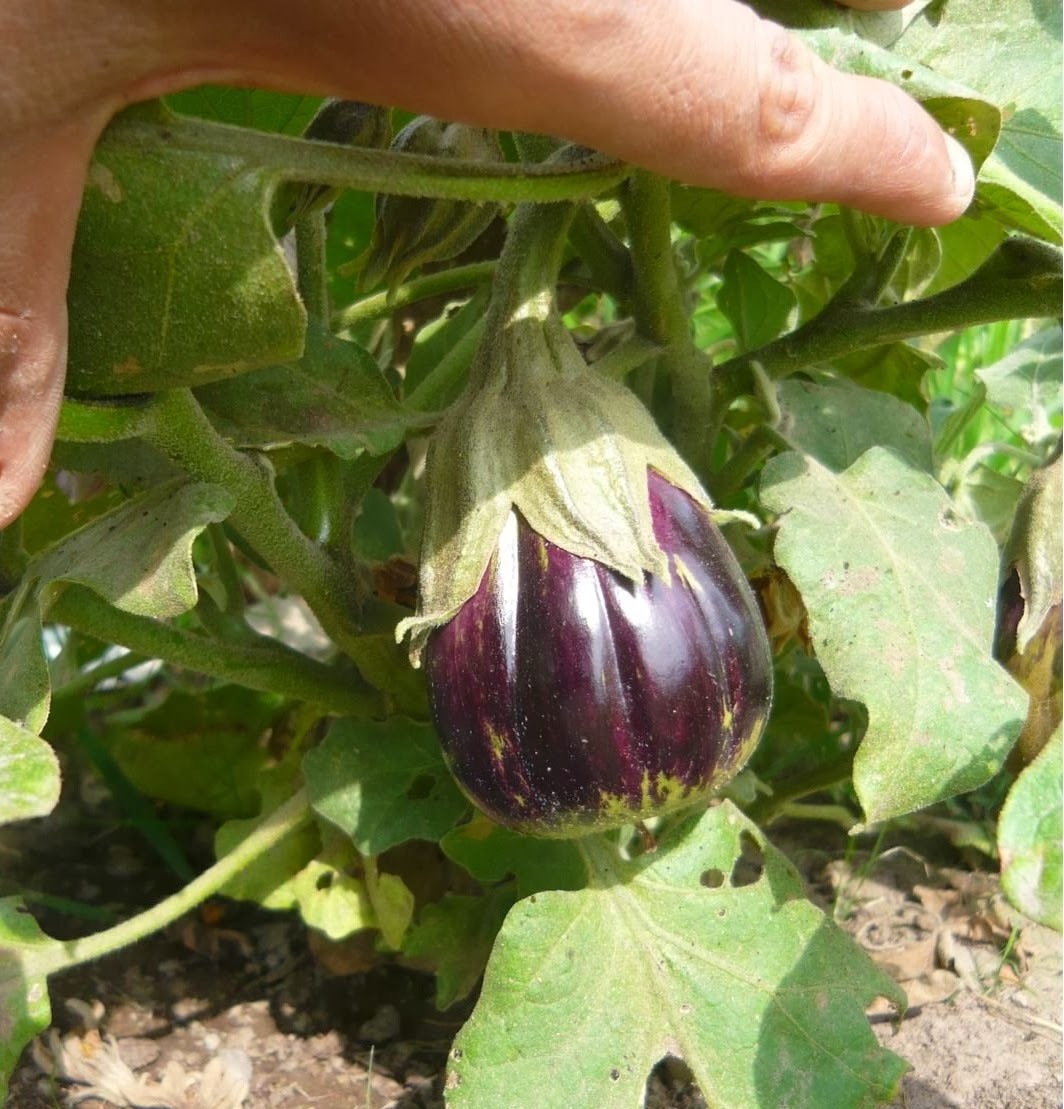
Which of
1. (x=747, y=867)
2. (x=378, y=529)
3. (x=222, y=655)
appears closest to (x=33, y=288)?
(x=222, y=655)

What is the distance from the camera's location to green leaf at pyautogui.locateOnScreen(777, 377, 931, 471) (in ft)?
2.86

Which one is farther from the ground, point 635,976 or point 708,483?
point 708,483

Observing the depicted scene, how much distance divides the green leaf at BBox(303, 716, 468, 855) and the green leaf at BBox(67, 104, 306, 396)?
0.36 metres

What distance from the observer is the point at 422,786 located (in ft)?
2.94

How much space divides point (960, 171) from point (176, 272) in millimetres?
356

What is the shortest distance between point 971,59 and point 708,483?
0.32 meters

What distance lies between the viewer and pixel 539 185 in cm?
58

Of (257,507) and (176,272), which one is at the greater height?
(176,272)

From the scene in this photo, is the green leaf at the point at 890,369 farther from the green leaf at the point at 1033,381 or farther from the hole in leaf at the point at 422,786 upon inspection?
the hole in leaf at the point at 422,786

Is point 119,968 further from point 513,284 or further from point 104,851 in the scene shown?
point 513,284

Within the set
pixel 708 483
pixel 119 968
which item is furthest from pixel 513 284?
pixel 119 968

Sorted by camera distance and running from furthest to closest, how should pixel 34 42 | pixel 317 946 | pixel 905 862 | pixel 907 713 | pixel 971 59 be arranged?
pixel 905 862 < pixel 317 946 < pixel 971 59 < pixel 907 713 < pixel 34 42

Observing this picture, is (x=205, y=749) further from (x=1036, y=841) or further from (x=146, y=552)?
(x=1036, y=841)

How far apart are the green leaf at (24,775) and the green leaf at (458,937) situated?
1.41ft
